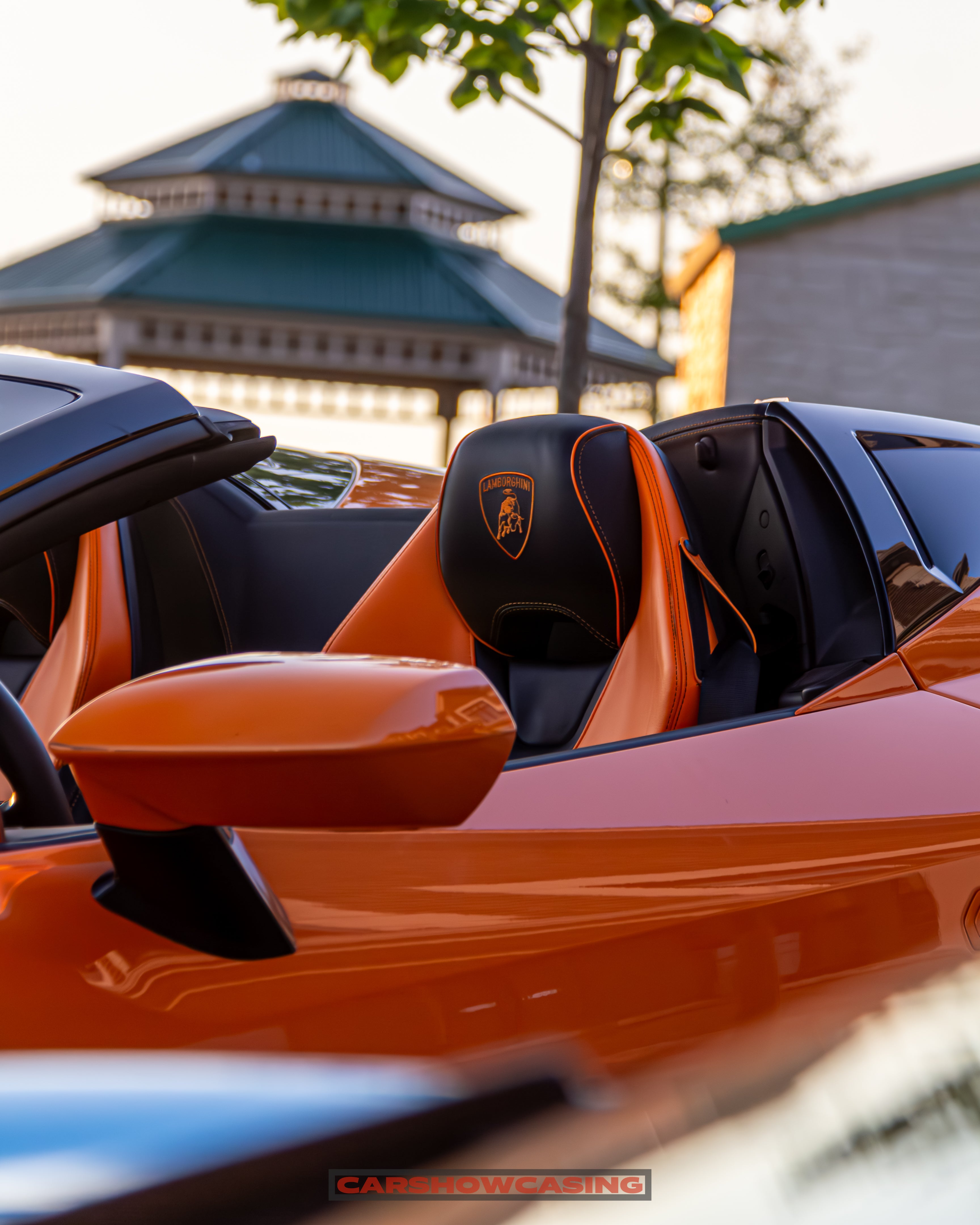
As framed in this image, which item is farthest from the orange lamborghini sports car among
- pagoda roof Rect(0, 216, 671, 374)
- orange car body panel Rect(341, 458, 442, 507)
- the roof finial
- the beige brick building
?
the roof finial

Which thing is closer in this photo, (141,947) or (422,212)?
(141,947)

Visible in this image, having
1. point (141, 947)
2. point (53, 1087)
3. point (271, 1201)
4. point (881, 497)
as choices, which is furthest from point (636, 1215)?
point (881, 497)

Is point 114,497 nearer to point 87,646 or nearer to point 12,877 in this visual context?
point 12,877

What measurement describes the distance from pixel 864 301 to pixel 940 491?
9.34m

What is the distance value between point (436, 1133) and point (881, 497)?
1.17 m

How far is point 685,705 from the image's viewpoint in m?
1.84

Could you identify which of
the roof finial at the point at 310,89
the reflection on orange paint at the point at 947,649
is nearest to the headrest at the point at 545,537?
the reflection on orange paint at the point at 947,649

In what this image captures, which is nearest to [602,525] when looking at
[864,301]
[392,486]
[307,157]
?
[392,486]

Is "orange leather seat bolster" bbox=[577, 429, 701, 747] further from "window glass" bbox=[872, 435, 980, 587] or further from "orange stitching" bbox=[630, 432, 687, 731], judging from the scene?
"window glass" bbox=[872, 435, 980, 587]

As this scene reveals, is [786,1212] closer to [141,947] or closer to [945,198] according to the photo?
[141,947]

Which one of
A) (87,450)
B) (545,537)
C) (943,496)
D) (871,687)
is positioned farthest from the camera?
(545,537)

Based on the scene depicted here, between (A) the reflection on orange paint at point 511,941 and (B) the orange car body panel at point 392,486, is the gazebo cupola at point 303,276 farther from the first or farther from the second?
(A) the reflection on orange paint at point 511,941

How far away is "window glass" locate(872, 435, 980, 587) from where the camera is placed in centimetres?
166

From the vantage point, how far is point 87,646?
6.98 feet
